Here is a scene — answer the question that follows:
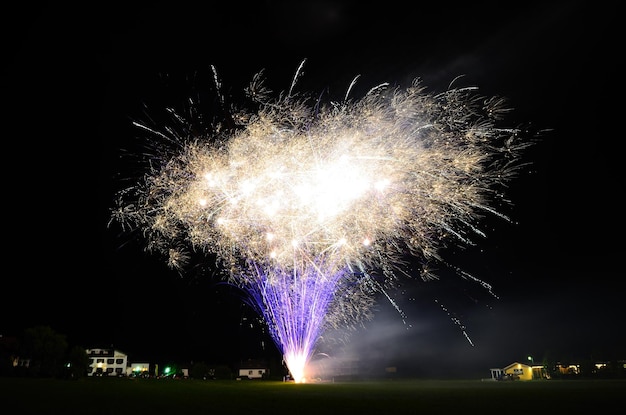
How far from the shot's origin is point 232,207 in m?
22.7

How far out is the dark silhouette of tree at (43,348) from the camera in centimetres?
6110

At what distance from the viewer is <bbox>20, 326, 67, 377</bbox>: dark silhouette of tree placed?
6110cm

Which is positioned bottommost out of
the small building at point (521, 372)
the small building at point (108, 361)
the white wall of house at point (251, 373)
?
the small building at point (521, 372)

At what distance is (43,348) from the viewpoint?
2430 inches

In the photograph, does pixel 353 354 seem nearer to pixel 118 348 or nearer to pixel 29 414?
pixel 118 348

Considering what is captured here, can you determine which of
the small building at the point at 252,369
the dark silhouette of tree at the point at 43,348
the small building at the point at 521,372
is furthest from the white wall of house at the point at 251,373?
the small building at the point at 521,372

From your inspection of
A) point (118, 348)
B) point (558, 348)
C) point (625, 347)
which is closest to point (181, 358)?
point (118, 348)

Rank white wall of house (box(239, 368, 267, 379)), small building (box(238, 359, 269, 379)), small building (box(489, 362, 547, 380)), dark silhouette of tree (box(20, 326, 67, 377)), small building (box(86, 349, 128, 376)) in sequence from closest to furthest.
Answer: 1. dark silhouette of tree (box(20, 326, 67, 377))
2. small building (box(489, 362, 547, 380))
3. white wall of house (box(239, 368, 267, 379))
4. small building (box(238, 359, 269, 379))
5. small building (box(86, 349, 128, 376))

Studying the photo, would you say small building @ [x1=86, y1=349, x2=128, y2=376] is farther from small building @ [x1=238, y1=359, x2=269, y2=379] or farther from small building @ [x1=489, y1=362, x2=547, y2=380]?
small building @ [x1=489, y1=362, x2=547, y2=380]

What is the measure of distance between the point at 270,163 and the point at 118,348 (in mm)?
103723

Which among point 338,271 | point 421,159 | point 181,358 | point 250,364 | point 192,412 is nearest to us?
point 192,412

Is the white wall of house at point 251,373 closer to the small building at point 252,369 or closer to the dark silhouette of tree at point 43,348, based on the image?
the small building at point 252,369

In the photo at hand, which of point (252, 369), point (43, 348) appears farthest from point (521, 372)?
point (43, 348)

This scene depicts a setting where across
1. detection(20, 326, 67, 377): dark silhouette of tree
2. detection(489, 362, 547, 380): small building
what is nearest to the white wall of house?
detection(20, 326, 67, 377): dark silhouette of tree
